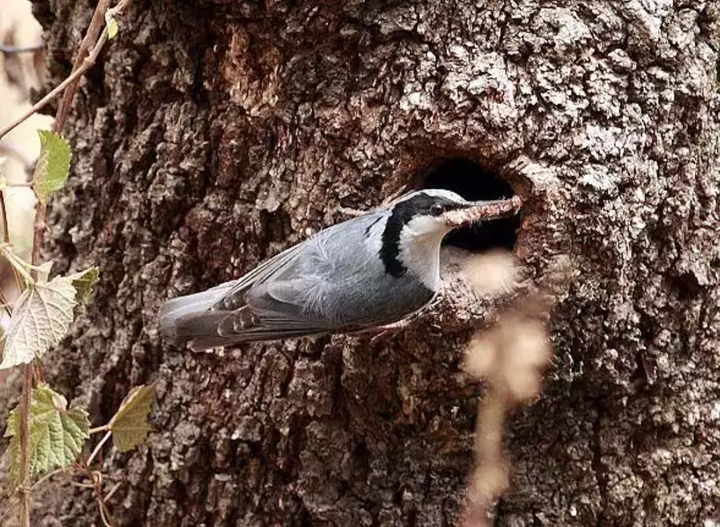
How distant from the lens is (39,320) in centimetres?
122

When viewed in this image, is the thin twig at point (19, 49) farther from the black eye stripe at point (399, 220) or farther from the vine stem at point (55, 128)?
the black eye stripe at point (399, 220)

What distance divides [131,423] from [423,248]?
1.71 feet

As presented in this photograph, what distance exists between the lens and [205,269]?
1.61m

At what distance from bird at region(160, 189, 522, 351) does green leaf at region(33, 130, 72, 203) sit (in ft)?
1.09

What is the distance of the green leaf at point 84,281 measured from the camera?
49.5 inches

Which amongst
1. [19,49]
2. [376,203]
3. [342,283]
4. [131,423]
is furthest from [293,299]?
[19,49]

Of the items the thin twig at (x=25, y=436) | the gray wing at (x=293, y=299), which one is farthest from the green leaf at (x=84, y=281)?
the gray wing at (x=293, y=299)

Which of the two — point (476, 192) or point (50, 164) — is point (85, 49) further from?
point (476, 192)

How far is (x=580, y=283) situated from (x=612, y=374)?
16 centimetres

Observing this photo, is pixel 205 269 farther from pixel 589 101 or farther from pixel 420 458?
pixel 589 101

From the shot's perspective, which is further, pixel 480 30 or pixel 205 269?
pixel 205 269

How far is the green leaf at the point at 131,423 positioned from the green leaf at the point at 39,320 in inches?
11.2

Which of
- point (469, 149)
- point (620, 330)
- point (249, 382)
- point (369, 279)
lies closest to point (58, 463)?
point (249, 382)

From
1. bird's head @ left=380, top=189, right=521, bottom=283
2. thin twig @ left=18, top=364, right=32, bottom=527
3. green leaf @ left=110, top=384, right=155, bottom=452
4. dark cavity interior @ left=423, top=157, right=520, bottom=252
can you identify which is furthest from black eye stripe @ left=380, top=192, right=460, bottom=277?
thin twig @ left=18, top=364, right=32, bottom=527
